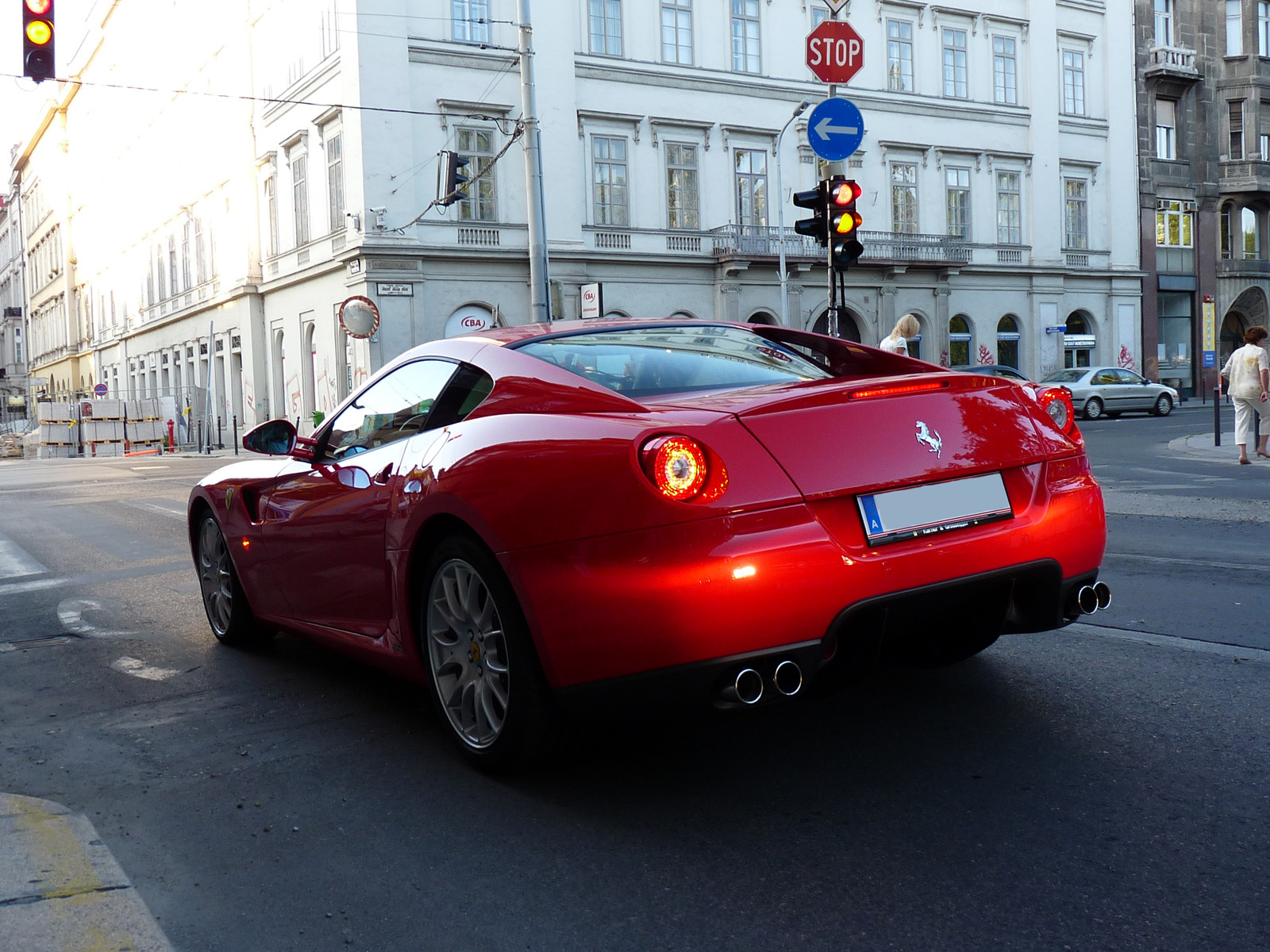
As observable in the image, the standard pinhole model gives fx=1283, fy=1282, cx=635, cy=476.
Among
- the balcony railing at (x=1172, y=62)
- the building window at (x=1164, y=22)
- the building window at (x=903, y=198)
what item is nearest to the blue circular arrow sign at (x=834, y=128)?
the building window at (x=903, y=198)

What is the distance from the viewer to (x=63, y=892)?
9.59ft

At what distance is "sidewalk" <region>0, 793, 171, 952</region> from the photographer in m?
2.66

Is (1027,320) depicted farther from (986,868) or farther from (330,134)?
(986,868)

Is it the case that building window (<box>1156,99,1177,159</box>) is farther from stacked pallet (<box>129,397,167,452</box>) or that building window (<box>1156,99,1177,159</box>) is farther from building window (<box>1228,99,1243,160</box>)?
stacked pallet (<box>129,397,167,452</box>)

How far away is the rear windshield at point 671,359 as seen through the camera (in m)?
3.87

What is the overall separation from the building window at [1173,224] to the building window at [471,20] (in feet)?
85.2

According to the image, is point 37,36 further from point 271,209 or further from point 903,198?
point 903,198

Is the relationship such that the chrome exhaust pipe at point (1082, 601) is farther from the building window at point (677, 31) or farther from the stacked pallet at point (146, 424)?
the stacked pallet at point (146, 424)

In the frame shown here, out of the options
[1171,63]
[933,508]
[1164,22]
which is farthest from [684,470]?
[1164,22]

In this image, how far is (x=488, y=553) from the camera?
11.4 ft

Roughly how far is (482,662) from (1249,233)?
50464mm

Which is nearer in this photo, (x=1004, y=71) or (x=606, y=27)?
(x=606, y=27)

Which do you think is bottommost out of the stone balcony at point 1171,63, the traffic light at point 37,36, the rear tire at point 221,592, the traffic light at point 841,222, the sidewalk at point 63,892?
the sidewalk at point 63,892

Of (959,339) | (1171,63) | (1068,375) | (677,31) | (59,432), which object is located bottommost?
(59,432)
